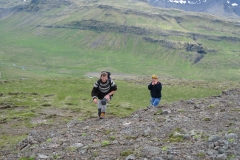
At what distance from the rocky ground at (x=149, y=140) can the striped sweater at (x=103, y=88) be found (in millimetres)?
2187

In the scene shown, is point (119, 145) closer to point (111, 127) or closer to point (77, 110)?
point (111, 127)

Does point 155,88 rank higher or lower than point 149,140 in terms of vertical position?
higher

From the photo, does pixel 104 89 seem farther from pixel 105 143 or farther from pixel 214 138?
pixel 214 138

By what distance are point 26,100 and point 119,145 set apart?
112 ft

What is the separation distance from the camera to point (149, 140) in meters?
14.9

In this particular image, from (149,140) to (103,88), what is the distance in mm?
6485

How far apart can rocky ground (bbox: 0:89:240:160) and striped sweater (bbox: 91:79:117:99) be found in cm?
219

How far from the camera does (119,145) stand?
577 inches

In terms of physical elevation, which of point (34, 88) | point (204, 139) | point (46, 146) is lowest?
point (34, 88)

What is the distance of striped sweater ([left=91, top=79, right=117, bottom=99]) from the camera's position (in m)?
20.1

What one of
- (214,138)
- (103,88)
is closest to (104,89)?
(103,88)

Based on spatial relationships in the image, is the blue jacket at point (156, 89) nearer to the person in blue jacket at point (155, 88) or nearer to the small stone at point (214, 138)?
the person in blue jacket at point (155, 88)

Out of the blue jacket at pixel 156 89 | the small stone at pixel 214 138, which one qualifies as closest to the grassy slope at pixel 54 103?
the blue jacket at pixel 156 89

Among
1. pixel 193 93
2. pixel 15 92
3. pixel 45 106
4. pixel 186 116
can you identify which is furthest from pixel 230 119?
pixel 15 92
